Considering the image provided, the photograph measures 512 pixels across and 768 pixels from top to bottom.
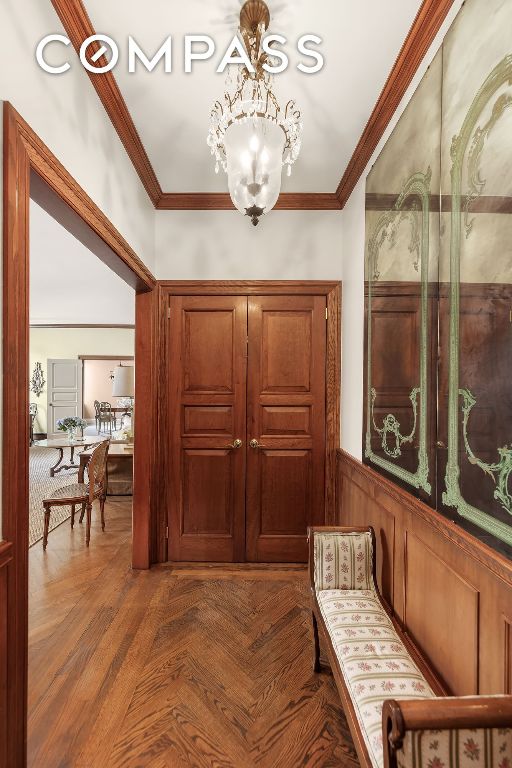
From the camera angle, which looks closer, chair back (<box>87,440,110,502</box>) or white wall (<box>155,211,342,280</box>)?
white wall (<box>155,211,342,280</box>)

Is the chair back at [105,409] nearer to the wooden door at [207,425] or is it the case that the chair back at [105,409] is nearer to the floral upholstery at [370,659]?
the wooden door at [207,425]

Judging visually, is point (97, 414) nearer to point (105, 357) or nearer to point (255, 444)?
point (105, 357)

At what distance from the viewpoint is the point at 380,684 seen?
1452 millimetres

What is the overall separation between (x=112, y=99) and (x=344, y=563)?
2.69 m

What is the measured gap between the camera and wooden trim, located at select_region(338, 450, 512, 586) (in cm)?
123

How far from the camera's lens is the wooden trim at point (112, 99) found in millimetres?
1713

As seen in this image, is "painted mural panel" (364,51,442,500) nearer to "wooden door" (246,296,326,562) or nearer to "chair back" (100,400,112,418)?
"wooden door" (246,296,326,562)

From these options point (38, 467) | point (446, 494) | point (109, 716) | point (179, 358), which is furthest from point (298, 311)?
point (38, 467)

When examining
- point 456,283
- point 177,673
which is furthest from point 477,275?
point 177,673

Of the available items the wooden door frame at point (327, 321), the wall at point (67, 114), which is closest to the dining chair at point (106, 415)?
the wooden door frame at point (327, 321)

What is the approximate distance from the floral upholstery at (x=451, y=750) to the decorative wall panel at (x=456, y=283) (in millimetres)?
450

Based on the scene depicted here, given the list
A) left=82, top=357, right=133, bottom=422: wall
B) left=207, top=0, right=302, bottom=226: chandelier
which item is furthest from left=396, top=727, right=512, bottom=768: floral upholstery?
left=82, top=357, right=133, bottom=422: wall

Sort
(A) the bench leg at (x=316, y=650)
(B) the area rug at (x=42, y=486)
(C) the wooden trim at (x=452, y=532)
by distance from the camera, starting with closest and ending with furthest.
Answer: (C) the wooden trim at (x=452, y=532), (A) the bench leg at (x=316, y=650), (B) the area rug at (x=42, y=486)

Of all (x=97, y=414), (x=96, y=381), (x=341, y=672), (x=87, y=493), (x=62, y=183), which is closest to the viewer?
(x=341, y=672)
